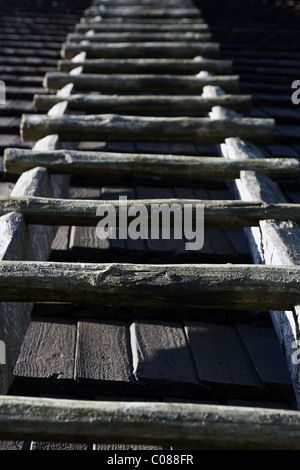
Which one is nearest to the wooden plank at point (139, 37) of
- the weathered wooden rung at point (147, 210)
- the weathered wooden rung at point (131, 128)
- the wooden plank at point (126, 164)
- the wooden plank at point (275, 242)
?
the weathered wooden rung at point (131, 128)

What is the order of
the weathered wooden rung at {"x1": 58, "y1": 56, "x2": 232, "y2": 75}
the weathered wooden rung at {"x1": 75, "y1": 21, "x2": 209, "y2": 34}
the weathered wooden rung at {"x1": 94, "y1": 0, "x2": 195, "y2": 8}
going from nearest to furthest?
the weathered wooden rung at {"x1": 58, "y1": 56, "x2": 232, "y2": 75}
the weathered wooden rung at {"x1": 75, "y1": 21, "x2": 209, "y2": 34}
the weathered wooden rung at {"x1": 94, "y1": 0, "x2": 195, "y2": 8}

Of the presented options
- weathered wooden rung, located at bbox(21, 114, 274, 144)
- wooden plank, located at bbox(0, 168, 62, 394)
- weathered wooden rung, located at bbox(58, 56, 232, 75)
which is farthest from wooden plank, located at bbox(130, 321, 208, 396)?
weathered wooden rung, located at bbox(58, 56, 232, 75)

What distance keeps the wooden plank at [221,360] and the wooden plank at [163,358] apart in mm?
29

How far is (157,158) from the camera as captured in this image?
78.0 inches

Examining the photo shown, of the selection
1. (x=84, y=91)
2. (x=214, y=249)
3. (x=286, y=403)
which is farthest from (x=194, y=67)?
(x=286, y=403)

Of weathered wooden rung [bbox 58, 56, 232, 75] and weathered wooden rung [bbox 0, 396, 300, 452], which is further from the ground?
weathered wooden rung [bbox 58, 56, 232, 75]

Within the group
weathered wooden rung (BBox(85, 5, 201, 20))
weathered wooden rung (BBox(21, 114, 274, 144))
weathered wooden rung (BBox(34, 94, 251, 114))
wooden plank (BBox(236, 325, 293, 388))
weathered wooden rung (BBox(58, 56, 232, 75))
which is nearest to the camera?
wooden plank (BBox(236, 325, 293, 388))

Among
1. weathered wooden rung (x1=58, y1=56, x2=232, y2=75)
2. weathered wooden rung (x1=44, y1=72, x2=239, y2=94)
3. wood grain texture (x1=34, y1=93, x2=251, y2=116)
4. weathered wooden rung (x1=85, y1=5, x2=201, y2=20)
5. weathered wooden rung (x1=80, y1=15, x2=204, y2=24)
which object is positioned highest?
A: weathered wooden rung (x1=85, y1=5, x2=201, y2=20)

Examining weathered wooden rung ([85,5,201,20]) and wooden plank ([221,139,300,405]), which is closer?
wooden plank ([221,139,300,405])

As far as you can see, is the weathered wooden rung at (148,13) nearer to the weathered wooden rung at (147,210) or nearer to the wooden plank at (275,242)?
the wooden plank at (275,242)

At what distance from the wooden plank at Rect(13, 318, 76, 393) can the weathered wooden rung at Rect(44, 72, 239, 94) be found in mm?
1791

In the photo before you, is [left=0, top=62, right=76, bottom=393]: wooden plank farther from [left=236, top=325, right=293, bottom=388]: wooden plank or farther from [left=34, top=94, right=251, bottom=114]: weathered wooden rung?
[left=236, top=325, right=293, bottom=388]: wooden plank

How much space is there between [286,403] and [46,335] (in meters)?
0.71

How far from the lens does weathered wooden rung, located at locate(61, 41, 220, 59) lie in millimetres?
3424
